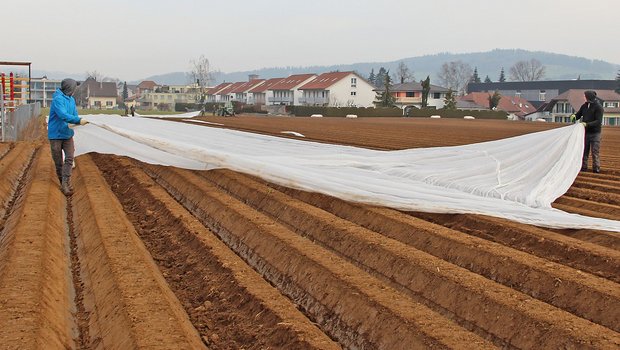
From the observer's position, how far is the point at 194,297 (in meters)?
6.04

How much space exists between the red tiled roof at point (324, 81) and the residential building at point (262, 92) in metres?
10.9

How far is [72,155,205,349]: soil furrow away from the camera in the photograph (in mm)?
4707

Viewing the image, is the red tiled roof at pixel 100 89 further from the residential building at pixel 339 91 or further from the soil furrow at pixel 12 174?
the soil furrow at pixel 12 174

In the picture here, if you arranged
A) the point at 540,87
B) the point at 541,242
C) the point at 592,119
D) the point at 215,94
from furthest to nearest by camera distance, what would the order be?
the point at 215,94
the point at 540,87
the point at 592,119
the point at 541,242

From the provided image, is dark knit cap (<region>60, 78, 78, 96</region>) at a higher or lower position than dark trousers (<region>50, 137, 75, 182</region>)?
higher

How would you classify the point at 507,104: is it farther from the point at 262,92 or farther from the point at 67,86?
the point at 67,86

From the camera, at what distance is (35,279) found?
5.82m

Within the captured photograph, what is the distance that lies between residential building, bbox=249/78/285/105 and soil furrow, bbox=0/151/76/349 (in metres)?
111

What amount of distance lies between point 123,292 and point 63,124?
5.70m

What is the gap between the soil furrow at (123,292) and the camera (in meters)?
4.71

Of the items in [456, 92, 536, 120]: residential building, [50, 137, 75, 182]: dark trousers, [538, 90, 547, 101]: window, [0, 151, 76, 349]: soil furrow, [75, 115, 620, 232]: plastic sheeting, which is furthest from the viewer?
[538, 90, 547, 101]: window

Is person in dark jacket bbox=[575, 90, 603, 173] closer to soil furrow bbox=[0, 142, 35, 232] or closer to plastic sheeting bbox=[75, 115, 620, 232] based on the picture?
plastic sheeting bbox=[75, 115, 620, 232]

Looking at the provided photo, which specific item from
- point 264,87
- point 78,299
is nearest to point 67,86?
point 78,299

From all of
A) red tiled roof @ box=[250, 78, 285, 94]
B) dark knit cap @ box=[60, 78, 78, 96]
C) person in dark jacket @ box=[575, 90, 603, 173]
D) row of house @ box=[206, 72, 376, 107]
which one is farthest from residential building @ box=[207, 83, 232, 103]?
dark knit cap @ box=[60, 78, 78, 96]
